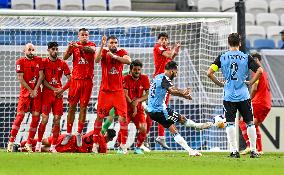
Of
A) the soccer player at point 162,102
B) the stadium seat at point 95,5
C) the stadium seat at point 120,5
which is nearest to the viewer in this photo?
the soccer player at point 162,102

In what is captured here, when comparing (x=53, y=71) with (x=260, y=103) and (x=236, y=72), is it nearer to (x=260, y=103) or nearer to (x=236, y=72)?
Result: (x=236, y=72)

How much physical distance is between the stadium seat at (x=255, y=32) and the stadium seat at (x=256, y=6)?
137 centimetres

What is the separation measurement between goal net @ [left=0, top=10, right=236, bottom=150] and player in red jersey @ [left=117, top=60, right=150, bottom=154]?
1745 millimetres

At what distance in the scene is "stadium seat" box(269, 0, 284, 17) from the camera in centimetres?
2312

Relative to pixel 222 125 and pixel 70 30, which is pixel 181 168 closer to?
pixel 222 125

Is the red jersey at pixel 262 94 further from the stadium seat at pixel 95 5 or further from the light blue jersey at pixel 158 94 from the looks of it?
the stadium seat at pixel 95 5

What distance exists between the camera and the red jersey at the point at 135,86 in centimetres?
1383

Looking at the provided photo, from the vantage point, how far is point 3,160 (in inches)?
362

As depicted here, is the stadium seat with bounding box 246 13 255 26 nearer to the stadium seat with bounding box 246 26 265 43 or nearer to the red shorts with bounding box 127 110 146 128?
the stadium seat with bounding box 246 26 265 43

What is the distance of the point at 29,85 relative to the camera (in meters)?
13.4

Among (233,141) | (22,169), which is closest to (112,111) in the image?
(233,141)

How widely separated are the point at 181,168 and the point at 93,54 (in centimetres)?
494

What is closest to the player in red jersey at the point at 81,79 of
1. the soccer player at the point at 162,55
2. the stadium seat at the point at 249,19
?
the soccer player at the point at 162,55

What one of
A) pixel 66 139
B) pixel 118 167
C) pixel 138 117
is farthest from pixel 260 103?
pixel 118 167
